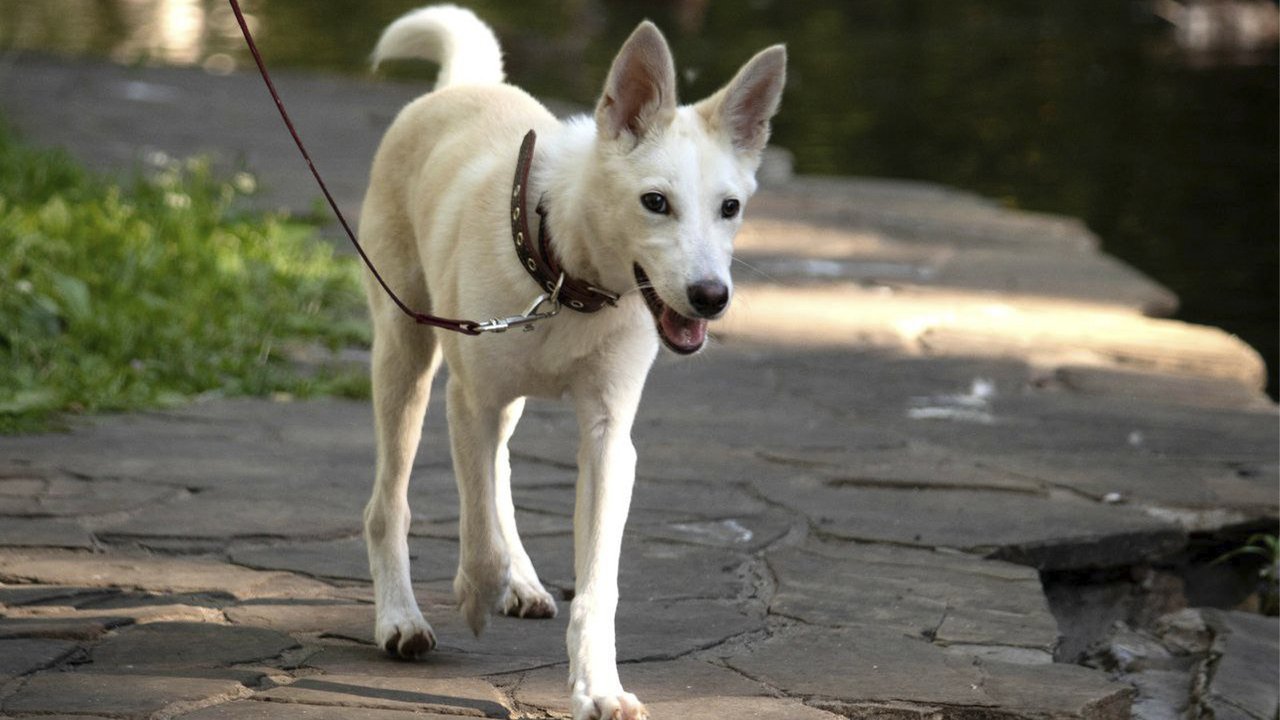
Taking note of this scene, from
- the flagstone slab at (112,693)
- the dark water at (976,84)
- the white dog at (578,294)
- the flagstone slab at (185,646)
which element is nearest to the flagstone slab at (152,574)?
the flagstone slab at (185,646)

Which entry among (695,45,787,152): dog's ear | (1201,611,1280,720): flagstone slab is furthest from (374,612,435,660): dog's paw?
(1201,611,1280,720): flagstone slab

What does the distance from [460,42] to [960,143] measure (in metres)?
9.66

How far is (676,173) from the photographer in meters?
3.41

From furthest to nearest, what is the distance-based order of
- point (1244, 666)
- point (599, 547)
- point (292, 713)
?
point (1244, 666) → point (599, 547) → point (292, 713)

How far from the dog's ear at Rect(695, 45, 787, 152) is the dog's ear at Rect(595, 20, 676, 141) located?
0.32ft

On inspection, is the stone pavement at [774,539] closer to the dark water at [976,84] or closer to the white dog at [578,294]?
the white dog at [578,294]

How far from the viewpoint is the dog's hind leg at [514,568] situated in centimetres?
411

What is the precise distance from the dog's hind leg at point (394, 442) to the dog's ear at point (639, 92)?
838 millimetres

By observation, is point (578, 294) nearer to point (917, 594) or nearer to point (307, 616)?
point (307, 616)

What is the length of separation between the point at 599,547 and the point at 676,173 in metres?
0.78

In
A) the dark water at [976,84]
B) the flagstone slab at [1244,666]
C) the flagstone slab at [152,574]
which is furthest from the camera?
the dark water at [976,84]

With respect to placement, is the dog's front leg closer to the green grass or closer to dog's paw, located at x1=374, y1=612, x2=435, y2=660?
dog's paw, located at x1=374, y1=612, x2=435, y2=660

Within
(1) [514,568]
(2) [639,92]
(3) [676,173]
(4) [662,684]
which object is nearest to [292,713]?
(4) [662,684]

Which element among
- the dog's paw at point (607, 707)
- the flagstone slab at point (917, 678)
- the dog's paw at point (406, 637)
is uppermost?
the dog's paw at point (607, 707)
